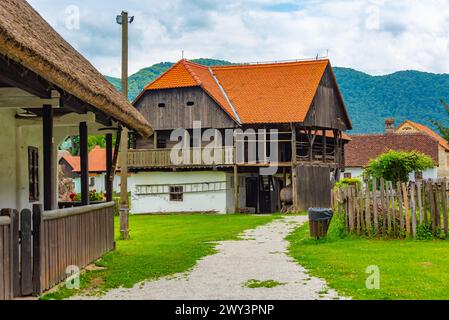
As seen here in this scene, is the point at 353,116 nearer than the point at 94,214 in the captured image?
No

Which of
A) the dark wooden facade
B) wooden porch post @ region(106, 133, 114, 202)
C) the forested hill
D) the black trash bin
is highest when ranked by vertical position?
the forested hill

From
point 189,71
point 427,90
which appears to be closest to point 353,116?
point 427,90

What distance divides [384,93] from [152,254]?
15760 centimetres

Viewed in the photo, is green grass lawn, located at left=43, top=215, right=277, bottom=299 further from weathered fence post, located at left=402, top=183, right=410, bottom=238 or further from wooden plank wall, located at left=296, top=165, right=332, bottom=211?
wooden plank wall, located at left=296, top=165, right=332, bottom=211

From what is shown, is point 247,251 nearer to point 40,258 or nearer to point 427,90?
point 40,258

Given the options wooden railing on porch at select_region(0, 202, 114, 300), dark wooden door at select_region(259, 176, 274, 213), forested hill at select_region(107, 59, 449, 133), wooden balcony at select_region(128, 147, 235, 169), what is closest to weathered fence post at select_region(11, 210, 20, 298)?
wooden railing on porch at select_region(0, 202, 114, 300)

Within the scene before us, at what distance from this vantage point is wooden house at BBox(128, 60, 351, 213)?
3994cm

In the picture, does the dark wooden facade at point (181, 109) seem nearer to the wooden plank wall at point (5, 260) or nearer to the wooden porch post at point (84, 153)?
the wooden porch post at point (84, 153)

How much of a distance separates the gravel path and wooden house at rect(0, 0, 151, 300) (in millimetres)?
1287

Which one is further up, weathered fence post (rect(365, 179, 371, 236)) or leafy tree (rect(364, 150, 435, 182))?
leafy tree (rect(364, 150, 435, 182))

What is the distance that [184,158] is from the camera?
4006 centimetres

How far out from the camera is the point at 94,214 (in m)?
15.1

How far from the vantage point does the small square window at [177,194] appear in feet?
136
